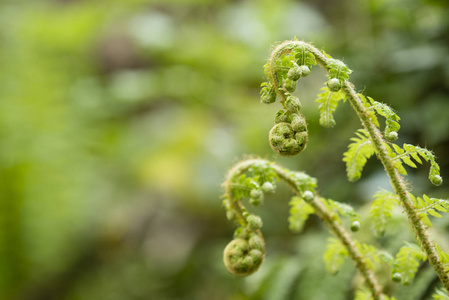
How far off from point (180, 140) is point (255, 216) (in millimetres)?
2194

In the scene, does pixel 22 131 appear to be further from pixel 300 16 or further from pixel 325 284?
pixel 325 284

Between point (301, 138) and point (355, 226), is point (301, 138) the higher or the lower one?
the higher one

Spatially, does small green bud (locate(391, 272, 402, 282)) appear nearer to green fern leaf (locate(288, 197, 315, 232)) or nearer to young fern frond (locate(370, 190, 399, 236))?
young fern frond (locate(370, 190, 399, 236))

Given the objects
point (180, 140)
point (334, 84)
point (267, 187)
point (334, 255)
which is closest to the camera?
point (334, 84)

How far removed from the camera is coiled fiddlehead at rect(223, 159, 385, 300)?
2.81 ft

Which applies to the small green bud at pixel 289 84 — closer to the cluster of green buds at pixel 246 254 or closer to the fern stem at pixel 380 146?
the fern stem at pixel 380 146

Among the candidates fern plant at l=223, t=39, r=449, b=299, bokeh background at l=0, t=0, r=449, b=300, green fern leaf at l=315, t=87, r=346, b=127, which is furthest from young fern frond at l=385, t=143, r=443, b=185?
bokeh background at l=0, t=0, r=449, b=300

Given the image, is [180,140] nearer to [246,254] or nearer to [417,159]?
[246,254]

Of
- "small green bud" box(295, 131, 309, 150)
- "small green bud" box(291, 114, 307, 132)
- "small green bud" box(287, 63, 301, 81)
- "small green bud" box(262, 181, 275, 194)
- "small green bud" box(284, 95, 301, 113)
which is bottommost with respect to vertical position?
"small green bud" box(262, 181, 275, 194)

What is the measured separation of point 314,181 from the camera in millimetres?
901

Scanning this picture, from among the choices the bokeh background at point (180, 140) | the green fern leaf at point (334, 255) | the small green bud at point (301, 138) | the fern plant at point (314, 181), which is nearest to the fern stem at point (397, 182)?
the fern plant at point (314, 181)

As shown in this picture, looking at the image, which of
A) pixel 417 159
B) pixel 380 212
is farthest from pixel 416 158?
pixel 380 212

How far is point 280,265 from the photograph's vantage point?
1.56 m

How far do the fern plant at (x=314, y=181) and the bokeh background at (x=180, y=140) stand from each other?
37 centimetres
